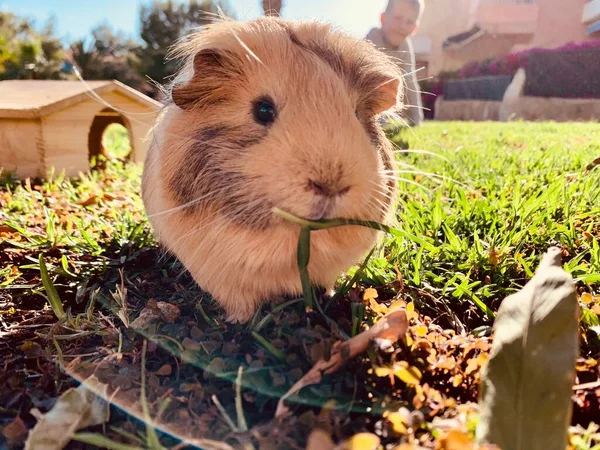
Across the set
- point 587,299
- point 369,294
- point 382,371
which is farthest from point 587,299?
point 382,371

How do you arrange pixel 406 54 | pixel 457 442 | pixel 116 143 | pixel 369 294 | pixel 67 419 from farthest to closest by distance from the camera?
pixel 116 143 < pixel 406 54 < pixel 369 294 < pixel 67 419 < pixel 457 442

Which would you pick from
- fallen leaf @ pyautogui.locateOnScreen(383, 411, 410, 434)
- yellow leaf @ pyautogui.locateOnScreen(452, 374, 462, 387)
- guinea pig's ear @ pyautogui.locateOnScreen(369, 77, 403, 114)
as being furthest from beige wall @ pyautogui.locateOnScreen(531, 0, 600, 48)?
fallen leaf @ pyautogui.locateOnScreen(383, 411, 410, 434)

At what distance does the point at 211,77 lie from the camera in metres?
1.59

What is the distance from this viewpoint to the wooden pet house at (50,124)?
389cm

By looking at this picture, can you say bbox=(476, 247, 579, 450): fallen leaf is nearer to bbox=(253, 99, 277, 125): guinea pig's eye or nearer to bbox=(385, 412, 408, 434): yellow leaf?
bbox=(385, 412, 408, 434): yellow leaf

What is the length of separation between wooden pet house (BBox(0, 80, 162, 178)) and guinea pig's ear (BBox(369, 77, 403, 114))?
2.35 metres

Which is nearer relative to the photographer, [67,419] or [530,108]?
[67,419]

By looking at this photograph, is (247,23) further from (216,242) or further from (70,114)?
(70,114)

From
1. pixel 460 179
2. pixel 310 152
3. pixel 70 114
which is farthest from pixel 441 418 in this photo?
pixel 70 114

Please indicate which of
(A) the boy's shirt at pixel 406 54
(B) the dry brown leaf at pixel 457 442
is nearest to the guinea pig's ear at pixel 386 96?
(B) the dry brown leaf at pixel 457 442

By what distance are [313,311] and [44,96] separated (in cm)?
371

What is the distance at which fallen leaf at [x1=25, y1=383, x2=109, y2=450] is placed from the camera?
114cm

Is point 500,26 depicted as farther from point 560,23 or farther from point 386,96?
point 386,96

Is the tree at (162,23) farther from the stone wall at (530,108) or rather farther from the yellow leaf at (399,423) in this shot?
the yellow leaf at (399,423)
